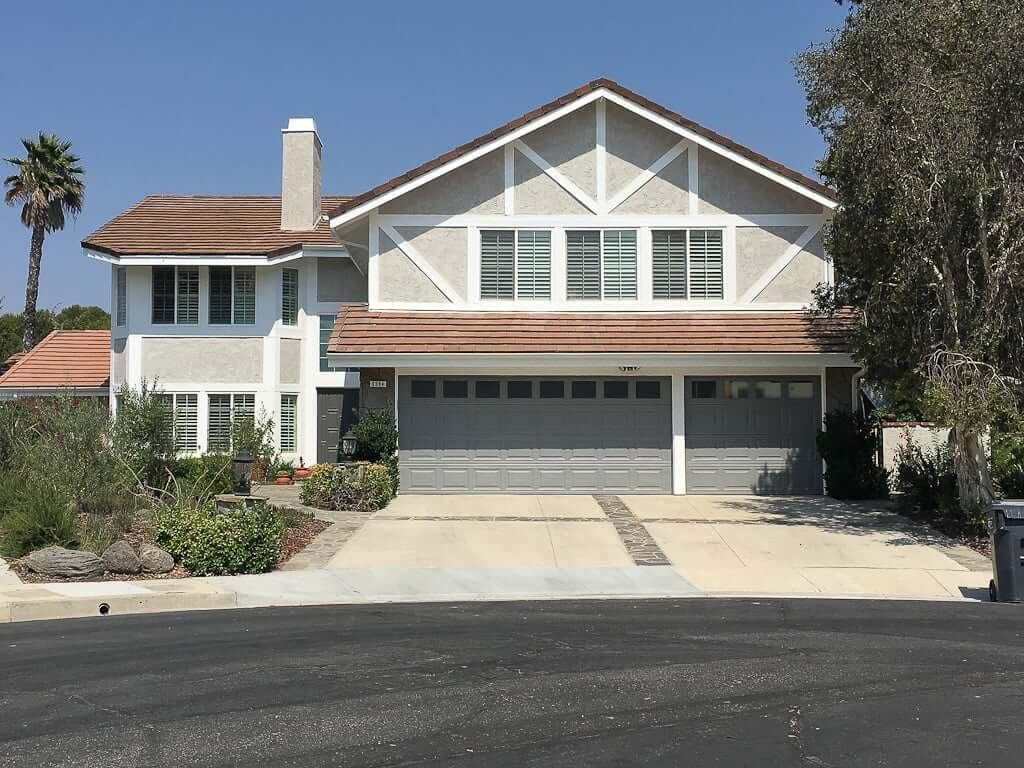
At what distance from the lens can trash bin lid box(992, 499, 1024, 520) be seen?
1137 centimetres

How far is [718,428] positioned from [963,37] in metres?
8.64

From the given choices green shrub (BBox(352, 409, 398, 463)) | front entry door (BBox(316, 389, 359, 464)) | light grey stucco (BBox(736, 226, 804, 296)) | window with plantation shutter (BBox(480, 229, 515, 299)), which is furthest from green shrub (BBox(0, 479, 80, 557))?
light grey stucco (BBox(736, 226, 804, 296))

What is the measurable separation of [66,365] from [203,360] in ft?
22.6

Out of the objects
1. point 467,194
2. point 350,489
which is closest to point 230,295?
point 467,194

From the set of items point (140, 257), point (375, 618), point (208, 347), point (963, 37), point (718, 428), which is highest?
point (963, 37)

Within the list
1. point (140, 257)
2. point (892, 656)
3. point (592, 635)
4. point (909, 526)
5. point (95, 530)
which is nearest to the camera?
point (892, 656)

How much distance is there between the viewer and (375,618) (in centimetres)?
1052

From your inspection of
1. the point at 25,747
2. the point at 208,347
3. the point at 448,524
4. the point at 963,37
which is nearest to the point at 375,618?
the point at 25,747

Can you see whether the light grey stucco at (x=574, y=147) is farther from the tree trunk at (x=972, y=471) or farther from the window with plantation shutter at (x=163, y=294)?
the window with plantation shutter at (x=163, y=294)

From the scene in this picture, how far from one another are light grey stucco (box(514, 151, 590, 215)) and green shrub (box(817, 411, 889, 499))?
6.61 metres

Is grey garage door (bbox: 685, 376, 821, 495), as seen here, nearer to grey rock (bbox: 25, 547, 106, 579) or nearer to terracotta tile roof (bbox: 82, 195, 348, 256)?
terracotta tile roof (bbox: 82, 195, 348, 256)

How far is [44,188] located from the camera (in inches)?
1503

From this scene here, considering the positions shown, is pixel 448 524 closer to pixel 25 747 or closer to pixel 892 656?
pixel 892 656

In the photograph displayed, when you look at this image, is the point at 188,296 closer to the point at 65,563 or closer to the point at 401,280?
the point at 401,280
